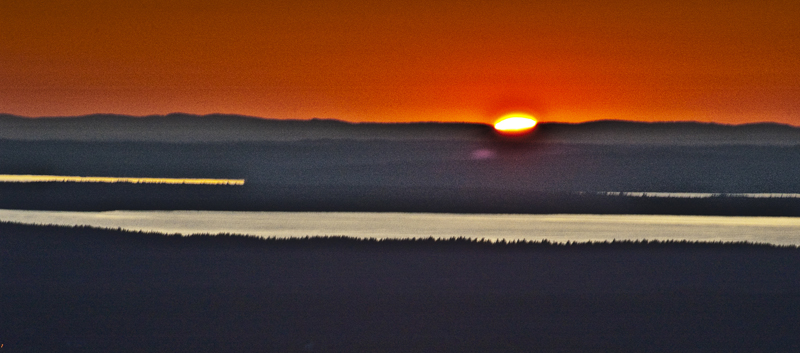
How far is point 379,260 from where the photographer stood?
20.2 feet

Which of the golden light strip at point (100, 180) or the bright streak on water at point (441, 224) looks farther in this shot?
the golden light strip at point (100, 180)

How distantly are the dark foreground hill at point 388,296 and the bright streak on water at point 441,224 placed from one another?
557 millimetres

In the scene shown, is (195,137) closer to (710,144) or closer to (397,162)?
(397,162)

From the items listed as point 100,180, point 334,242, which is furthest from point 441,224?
point 100,180

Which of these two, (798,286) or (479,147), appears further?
(479,147)

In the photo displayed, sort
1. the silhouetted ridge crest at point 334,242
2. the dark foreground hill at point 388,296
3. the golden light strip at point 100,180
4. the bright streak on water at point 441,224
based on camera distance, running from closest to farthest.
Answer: the dark foreground hill at point 388,296 < the silhouetted ridge crest at point 334,242 < the bright streak on water at point 441,224 < the golden light strip at point 100,180

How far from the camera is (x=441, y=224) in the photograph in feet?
27.6

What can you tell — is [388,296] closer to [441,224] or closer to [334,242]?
[334,242]

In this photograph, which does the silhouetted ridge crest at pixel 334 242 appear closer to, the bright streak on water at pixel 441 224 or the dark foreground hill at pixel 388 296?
the dark foreground hill at pixel 388 296

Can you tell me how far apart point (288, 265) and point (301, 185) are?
565cm

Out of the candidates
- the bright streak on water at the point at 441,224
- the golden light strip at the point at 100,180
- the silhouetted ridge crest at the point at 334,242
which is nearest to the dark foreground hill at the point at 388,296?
the silhouetted ridge crest at the point at 334,242

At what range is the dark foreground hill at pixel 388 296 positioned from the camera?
407cm

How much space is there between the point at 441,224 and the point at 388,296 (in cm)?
347

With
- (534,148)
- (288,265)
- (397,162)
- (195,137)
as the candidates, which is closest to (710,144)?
(534,148)
